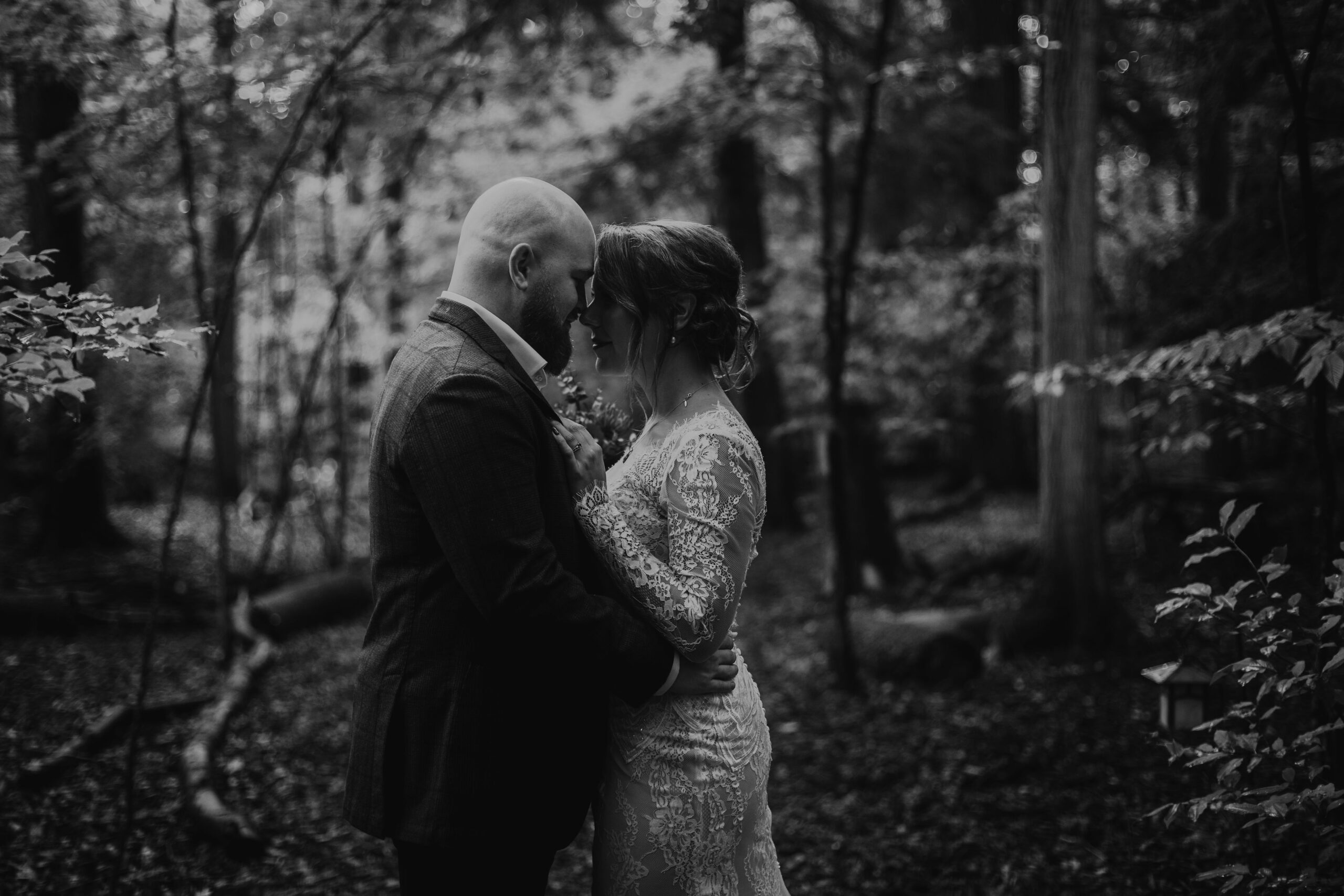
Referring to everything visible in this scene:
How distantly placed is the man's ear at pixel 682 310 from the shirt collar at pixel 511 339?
362 millimetres

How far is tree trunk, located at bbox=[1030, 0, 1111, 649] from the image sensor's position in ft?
19.0

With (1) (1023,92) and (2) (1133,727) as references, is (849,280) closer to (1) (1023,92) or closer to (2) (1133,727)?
(2) (1133,727)

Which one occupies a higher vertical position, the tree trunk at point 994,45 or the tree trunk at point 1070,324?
the tree trunk at point 994,45

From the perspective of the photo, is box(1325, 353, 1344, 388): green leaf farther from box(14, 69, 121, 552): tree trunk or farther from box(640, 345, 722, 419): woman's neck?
box(14, 69, 121, 552): tree trunk

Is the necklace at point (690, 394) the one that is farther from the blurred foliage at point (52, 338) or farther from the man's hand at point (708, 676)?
the blurred foliage at point (52, 338)

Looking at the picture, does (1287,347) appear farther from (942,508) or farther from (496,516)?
(942,508)

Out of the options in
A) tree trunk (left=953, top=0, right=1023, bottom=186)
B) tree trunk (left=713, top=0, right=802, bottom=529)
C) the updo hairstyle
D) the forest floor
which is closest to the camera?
the updo hairstyle

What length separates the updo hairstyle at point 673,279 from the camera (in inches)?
87.9

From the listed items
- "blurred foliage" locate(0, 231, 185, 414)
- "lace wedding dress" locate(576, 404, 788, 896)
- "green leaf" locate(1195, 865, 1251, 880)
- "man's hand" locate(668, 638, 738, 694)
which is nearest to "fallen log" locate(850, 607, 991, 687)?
"green leaf" locate(1195, 865, 1251, 880)

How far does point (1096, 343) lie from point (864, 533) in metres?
3.88

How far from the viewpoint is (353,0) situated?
25.0 ft

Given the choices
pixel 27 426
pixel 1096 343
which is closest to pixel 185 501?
pixel 27 426

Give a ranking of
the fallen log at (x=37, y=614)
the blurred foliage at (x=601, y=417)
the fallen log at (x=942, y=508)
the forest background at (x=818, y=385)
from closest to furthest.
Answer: the blurred foliage at (x=601, y=417)
the forest background at (x=818, y=385)
the fallen log at (x=37, y=614)
the fallen log at (x=942, y=508)

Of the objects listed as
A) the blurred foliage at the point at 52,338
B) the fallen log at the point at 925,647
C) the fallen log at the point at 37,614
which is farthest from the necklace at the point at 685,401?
the fallen log at the point at 37,614
